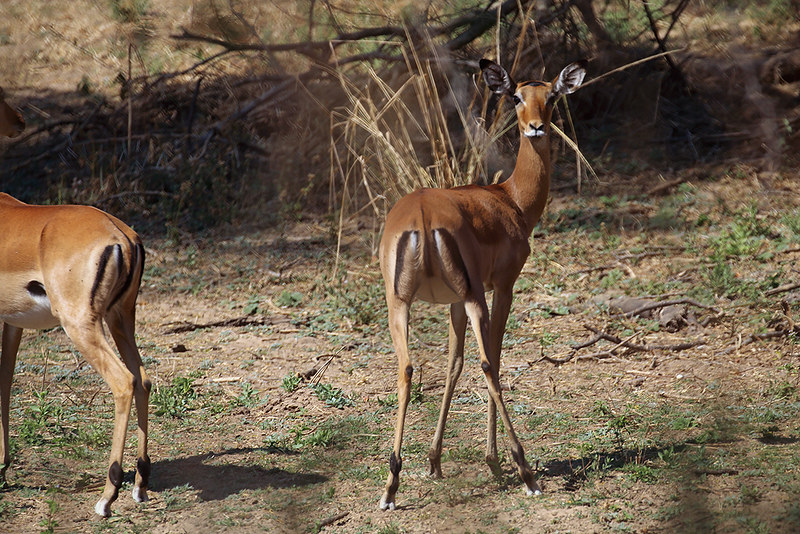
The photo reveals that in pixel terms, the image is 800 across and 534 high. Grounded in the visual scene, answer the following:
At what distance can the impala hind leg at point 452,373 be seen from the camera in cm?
468

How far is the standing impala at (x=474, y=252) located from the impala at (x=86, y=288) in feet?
4.41

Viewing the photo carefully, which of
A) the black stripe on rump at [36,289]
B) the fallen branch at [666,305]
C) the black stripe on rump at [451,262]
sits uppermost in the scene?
the black stripe on rump at [451,262]

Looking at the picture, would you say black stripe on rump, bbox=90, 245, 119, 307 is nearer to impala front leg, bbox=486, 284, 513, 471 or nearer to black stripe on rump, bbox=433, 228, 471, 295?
black stripe on rump, bbox=433, 228, 471, 295

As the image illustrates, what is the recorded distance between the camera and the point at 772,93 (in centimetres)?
962

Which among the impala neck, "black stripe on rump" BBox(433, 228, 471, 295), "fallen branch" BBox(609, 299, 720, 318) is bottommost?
"fallen branch" BBox(609, 299, 720, 318)

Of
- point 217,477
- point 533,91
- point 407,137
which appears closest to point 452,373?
point 217,477

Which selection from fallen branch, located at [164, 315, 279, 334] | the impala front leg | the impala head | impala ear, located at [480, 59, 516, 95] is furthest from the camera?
fallen branch, located at [164, 315, 279, 334]

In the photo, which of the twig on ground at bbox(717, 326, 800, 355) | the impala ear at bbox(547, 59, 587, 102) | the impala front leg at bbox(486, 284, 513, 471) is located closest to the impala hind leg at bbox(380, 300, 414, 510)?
the impala front leg at bbox(486, 284, 513, 471)

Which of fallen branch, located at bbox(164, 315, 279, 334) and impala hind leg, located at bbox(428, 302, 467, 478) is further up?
impala hind leg, located at bbox(428, 302, 467, 478)

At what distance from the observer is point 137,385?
475 centimetres

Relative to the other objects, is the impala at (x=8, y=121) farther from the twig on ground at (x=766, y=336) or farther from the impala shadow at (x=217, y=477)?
the twig on ground at (x=766, y=336)

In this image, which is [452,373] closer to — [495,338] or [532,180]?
[495,338]

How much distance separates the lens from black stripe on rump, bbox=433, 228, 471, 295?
4.38 m

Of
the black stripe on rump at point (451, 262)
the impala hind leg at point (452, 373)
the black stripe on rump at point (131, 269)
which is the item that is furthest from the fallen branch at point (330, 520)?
the black stripe on rump at point (131, 269)
